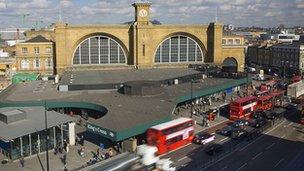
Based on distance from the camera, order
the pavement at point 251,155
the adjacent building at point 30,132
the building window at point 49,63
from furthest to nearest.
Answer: the building window at point 49,63 < the adjacent building at point 30,132 < the pavement at point 251,155

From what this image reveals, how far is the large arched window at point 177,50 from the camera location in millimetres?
80812

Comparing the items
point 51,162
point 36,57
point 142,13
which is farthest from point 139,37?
point 51,162

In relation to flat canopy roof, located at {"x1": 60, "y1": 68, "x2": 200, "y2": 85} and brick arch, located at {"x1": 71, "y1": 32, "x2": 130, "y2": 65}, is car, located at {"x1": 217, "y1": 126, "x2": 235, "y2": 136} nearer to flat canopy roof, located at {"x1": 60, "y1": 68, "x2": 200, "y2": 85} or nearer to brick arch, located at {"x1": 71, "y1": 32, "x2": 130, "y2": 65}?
flat canopy roof, located at {"x1": 60, "y1": 68, "x2": 200, "y2": 85}

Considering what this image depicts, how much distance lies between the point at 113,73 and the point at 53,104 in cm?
2362

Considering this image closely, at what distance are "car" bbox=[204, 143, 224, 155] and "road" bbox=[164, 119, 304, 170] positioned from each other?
49 centimetres

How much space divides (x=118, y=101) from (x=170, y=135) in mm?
13384

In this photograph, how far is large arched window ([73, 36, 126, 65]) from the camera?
7762 cm

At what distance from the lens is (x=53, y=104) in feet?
163

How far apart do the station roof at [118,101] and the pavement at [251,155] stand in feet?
15.6

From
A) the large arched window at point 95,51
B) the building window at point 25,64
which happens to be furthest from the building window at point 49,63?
the large arched window at point 95,51

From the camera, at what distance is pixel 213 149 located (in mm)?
38750

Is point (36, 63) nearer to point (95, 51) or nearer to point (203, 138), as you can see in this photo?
point (95, 51)

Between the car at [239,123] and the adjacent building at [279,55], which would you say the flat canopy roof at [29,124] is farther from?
the adjacent building at [279,55]

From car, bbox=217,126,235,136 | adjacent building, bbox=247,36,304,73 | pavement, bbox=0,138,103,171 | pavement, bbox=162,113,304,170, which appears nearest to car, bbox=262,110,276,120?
pavement, bbox=162,113,304,170
